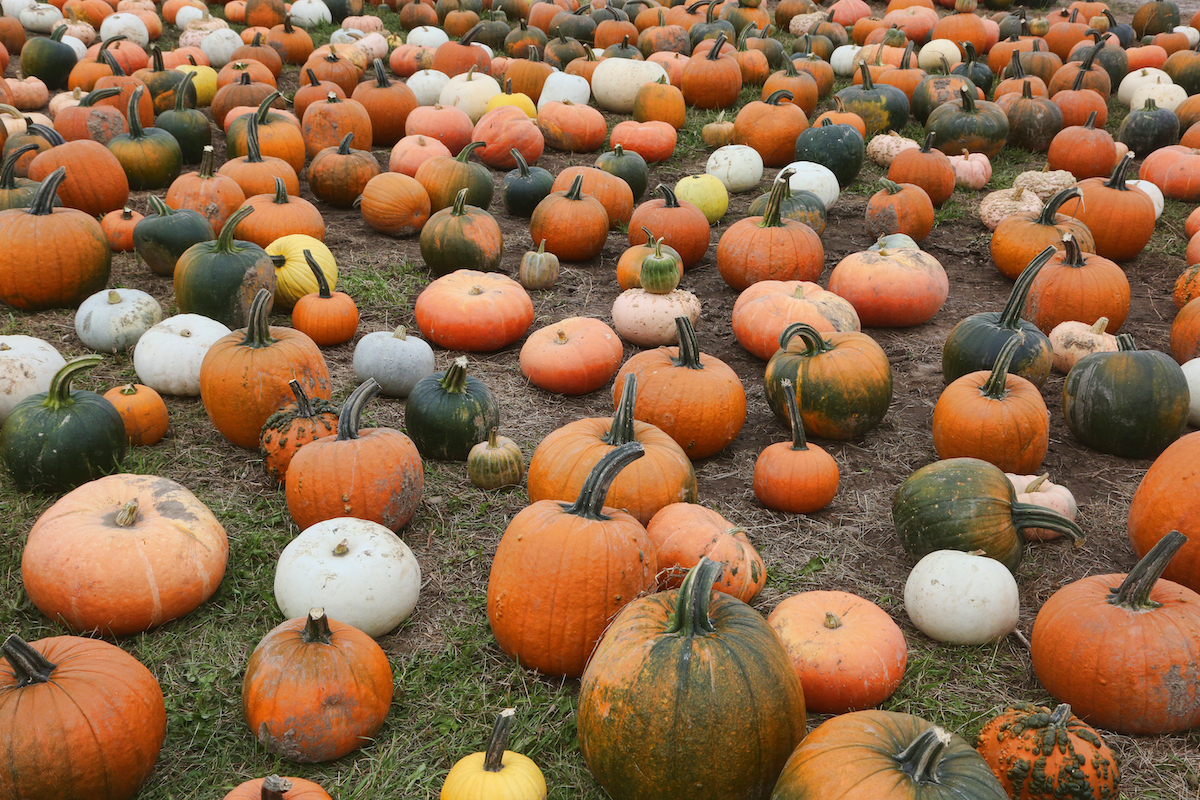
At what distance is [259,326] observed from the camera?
16.1 ft

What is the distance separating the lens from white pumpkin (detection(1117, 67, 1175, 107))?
10.8 meters

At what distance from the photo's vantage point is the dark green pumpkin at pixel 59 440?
172 inches

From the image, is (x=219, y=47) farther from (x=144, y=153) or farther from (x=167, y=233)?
(x=167, y=233)

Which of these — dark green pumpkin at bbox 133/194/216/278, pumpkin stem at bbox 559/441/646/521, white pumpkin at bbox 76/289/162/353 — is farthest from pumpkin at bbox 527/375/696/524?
dark green pumpkin at bbox 133/194/216/278

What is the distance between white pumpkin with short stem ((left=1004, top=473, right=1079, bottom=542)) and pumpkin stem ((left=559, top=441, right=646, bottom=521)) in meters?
2.08

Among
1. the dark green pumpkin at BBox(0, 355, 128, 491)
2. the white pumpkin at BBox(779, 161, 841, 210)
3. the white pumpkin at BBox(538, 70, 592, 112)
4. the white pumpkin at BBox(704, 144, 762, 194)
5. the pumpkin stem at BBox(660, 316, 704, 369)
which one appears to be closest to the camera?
the dark green pumpkin at BBox(0, 355, 128, 491)

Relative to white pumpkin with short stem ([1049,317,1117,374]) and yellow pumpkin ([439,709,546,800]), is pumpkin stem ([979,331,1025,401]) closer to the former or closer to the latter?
white pumpkin with short stem ([1049,317,1117,374])

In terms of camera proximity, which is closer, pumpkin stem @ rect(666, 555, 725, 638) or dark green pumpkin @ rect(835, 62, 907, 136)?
pumpkin stem @ rect(666, 555, 725, 638)

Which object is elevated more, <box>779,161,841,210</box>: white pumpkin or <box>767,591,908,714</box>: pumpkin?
<box>779,161,841,210</box>: white pumpkin

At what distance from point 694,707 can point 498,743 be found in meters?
0.63

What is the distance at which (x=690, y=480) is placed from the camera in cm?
434

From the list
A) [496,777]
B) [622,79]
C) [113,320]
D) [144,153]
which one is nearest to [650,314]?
[113,320]

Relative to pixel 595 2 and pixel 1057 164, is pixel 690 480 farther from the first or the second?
pixel 595 2

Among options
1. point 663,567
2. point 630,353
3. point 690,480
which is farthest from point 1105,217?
point 663,567
